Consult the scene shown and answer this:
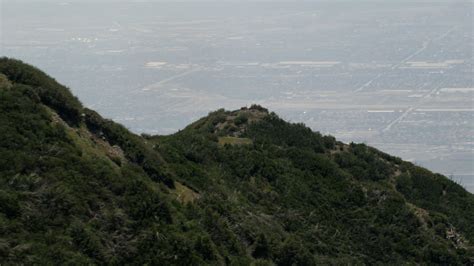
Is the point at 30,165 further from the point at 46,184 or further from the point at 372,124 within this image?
the point at 372,124

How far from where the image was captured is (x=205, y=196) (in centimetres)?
1909

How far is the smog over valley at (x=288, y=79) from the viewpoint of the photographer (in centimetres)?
9700

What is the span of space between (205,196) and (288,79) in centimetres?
12122

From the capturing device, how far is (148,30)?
198750 mm

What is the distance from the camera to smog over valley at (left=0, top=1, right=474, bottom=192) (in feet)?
318

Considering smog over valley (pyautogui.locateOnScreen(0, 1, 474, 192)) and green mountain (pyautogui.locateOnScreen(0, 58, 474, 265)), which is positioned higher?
smog over valley (pyautogui.locateOnScreen(0, 1, 474, 192))

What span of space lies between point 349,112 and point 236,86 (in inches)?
1071

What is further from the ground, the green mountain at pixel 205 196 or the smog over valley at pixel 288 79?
the smog over valley at pixel 288 79

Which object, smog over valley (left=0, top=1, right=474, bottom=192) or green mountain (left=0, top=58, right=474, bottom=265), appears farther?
smog over valley (left=0, top=1, right=474, bottom=192)

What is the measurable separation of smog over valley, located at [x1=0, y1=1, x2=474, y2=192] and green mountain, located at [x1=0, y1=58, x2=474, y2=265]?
4220cm

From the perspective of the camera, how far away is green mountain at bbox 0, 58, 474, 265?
13.4 m

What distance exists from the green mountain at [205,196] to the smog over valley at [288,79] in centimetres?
4220

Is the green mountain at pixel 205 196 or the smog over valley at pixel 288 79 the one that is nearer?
the green mountain at pixel 205 196

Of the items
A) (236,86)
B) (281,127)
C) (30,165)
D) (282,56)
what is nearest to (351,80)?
(236,86)
